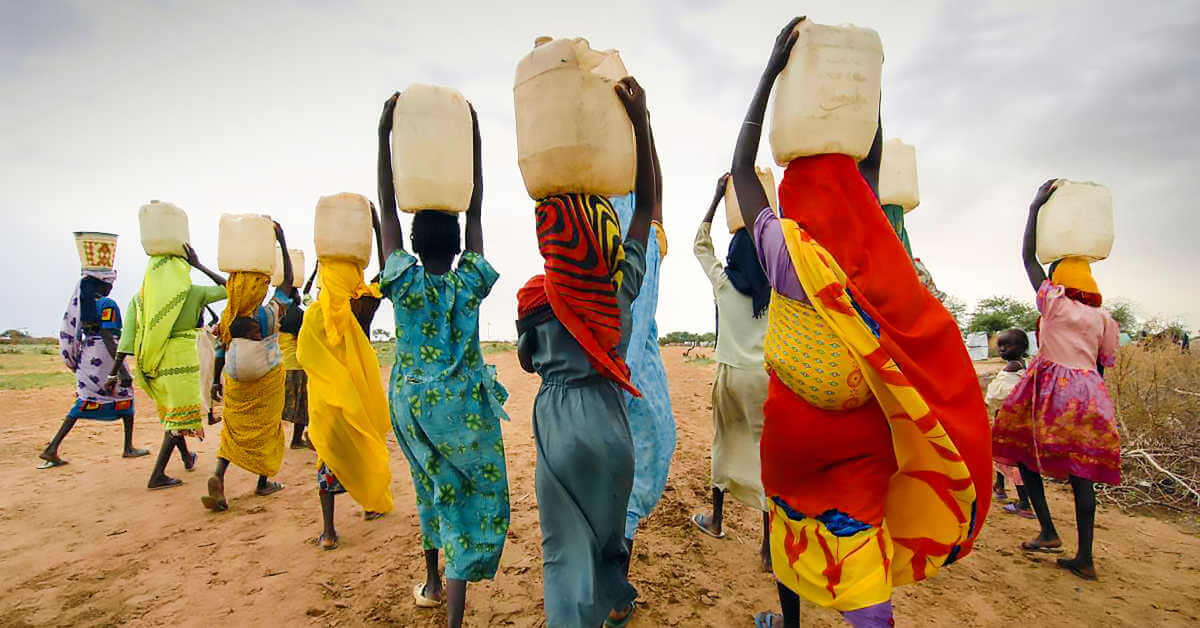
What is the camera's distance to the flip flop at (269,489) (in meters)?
4.94

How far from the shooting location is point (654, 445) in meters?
2.98

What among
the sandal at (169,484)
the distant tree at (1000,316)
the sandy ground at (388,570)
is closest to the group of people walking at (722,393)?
the sandy ground at (388,570)

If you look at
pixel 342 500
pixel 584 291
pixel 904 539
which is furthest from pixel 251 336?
pixel 904 539

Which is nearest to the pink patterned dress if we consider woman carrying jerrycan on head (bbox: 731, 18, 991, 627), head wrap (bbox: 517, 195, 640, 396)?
woman carrying jerrycan on head (bbox: 731, 18, 991, 627)

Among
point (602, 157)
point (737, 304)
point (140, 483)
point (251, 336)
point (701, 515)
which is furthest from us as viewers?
point (140, 483)

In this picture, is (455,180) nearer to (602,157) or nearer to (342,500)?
(602,157)

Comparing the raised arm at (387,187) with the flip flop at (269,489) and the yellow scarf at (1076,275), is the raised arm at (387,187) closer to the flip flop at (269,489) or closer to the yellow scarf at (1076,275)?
the flip flop at (269,489)

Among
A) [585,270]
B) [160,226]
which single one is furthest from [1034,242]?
[160,226]

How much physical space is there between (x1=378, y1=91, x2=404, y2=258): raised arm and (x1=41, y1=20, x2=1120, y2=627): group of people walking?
0.01m

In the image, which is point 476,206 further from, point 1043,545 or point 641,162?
point 1043,545

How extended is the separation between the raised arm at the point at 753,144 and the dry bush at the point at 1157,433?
514 cm

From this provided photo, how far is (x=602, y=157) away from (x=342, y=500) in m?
4.43

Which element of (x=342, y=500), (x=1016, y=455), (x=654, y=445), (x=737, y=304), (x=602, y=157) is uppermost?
(x=602, y=157)

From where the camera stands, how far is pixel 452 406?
2.54 metres
